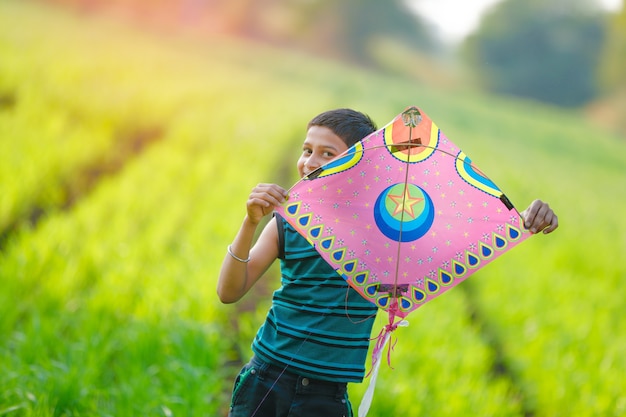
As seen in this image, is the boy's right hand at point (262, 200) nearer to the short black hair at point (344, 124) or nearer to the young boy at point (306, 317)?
the young boy at point (306, 317)

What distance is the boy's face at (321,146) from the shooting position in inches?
65.7

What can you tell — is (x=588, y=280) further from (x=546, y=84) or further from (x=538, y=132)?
(x=546, y=84)

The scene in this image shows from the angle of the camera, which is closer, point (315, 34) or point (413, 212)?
point (413, 212)

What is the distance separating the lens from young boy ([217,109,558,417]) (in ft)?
5.28

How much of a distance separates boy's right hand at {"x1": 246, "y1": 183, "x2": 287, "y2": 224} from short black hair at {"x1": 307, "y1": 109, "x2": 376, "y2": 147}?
0.23 metres

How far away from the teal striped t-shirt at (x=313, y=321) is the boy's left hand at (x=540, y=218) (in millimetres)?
417

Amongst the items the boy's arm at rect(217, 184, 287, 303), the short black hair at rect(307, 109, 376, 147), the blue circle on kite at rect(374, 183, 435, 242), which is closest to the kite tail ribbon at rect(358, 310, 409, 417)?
the blue circle on kite at rect(374, 183, 435, 242)

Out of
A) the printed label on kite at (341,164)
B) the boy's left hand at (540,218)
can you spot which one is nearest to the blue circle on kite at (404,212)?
the printed label on kite at (341,164)

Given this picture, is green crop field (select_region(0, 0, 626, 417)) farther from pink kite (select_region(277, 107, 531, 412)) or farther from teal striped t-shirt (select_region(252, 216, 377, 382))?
pink kite (select_region(277, 107, 531, 412))

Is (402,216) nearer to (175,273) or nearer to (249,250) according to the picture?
(249,250)

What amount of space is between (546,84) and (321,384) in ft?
102

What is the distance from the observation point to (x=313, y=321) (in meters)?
1.64

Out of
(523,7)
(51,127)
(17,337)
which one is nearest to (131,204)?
(51,127)

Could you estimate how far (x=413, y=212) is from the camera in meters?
1.68
